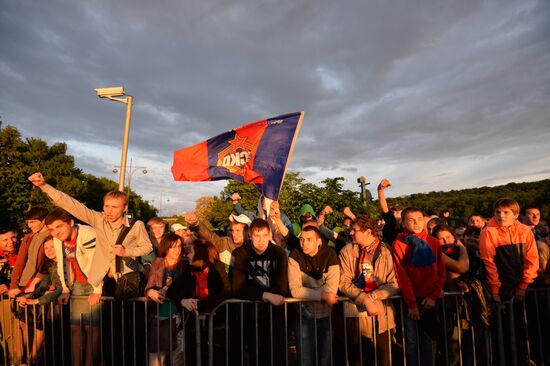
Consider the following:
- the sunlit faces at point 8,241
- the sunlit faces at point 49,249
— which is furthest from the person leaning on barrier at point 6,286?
the sunlit faces at point 49,249

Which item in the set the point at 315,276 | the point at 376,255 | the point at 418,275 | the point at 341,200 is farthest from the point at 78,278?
the point at 341,200

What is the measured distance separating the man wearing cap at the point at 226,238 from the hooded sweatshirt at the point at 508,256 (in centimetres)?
312

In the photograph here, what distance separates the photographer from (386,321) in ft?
12.6

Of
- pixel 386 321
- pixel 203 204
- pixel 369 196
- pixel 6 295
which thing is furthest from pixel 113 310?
pixel 203 204

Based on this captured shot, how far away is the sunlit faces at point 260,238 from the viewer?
13.0 feet

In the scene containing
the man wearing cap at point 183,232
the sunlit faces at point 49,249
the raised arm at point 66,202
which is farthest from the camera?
the man wearing cap at point 183,232

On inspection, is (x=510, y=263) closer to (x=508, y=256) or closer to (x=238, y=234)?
(x=508, y=256)

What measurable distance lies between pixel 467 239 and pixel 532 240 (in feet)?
3.43

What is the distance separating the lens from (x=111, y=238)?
13.7 feet

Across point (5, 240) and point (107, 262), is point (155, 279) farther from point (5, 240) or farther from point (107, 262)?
point (5, 240)

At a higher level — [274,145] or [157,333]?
[274,145]

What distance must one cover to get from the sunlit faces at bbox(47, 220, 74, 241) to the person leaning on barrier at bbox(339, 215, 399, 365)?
3.14 metres

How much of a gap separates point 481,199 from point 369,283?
150ft

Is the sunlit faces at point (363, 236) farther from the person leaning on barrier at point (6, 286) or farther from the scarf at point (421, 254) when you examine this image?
the person leaning on barrier at point (6, 286)
